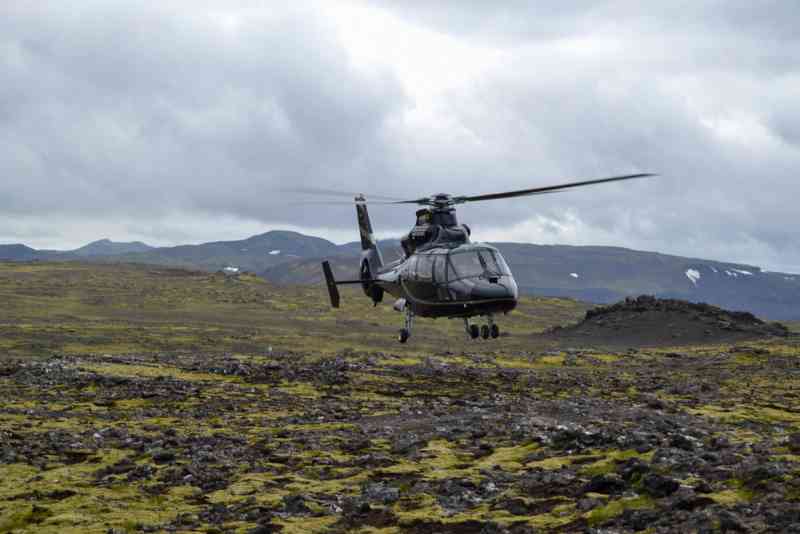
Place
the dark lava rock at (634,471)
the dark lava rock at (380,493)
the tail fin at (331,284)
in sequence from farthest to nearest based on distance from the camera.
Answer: the tail fin at (331,284) < the dark lava rock at (380,493) < the dark lava rock at (634,471)

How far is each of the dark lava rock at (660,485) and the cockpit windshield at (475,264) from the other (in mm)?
21368

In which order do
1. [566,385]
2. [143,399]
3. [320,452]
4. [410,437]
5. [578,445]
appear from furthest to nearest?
1. [566,385]
2. [143,399]
3. [410,437]
4. [320,452]
5. [578,445]

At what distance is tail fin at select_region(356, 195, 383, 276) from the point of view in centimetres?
4603

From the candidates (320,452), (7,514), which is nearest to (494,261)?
(320,452)

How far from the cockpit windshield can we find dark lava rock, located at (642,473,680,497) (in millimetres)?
21368

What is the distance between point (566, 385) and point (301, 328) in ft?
183

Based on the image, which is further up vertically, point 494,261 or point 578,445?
point 494,261

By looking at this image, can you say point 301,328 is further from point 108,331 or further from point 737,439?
point 737,439

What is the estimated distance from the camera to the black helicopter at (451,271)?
34.1 meters

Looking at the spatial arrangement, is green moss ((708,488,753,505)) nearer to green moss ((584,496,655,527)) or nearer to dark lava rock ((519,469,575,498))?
green moss ((584,496,655,527))

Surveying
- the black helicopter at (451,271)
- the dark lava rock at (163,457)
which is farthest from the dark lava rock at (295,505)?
the black helicopter at (451,271)

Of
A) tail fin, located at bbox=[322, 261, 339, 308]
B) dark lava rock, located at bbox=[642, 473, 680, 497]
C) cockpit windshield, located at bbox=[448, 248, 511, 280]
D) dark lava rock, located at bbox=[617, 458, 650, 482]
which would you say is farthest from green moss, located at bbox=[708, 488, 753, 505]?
tail fin, located at bbox=[322, 261, 339, 308]

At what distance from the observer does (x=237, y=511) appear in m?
14.4

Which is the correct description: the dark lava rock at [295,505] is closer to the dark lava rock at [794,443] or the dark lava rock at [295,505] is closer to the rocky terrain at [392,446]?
the rocky terrain at [392,446]
